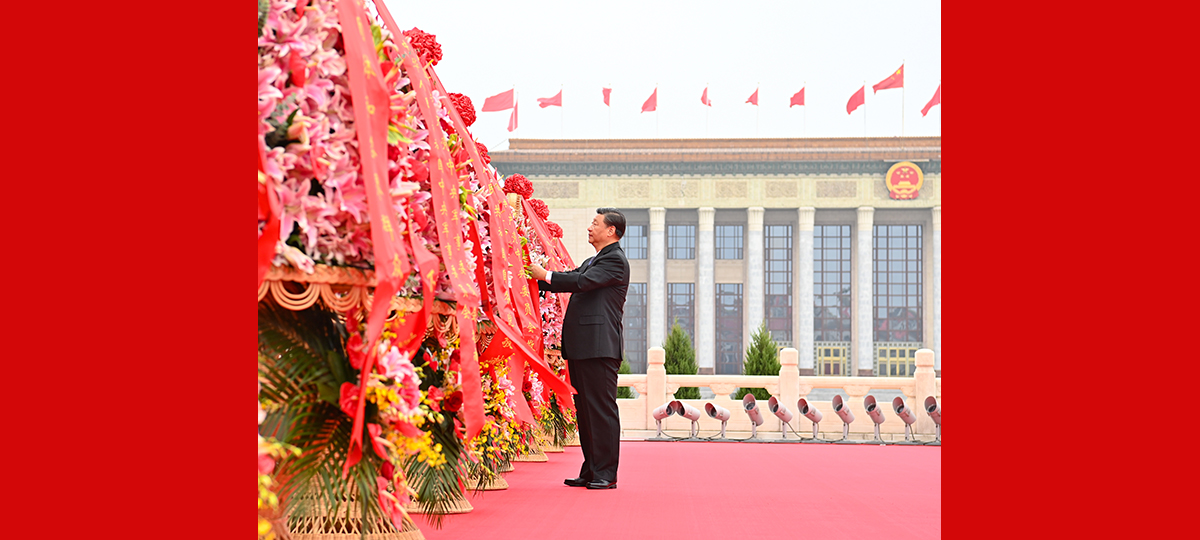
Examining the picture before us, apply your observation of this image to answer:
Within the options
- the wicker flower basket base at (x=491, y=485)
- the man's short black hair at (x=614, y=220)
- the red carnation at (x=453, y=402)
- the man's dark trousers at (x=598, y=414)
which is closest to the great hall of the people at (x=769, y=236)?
the man's short black hair at (x=614, y=220)

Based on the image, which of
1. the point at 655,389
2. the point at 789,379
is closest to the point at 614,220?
the point at 655,389

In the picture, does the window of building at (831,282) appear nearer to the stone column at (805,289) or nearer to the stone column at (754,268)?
the stone column at (805,289)

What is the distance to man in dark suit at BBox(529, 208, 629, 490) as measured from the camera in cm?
527

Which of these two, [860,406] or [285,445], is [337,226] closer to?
[285,445]

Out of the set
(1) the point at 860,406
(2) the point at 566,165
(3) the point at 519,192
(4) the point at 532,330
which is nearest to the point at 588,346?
(4) the point at 532,330

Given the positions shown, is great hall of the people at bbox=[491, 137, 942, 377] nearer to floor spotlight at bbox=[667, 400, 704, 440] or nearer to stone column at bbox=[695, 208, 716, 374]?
stone column at bbox=[695, 208, 716, 374]

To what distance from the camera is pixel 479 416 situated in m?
3.05

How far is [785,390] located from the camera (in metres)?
14.6

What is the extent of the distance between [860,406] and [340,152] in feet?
45.5

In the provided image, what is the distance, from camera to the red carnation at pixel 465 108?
4.21 meters

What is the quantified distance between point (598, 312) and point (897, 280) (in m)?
37.2

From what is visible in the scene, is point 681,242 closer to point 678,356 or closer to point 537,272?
point 678,356

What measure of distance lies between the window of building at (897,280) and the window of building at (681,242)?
25.4ft

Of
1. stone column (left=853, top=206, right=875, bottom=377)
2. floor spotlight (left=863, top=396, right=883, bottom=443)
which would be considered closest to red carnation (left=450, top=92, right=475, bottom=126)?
floor spotlight (left=863, top=396, right=883, bottom=443)
